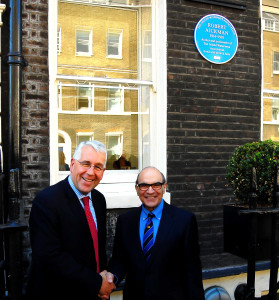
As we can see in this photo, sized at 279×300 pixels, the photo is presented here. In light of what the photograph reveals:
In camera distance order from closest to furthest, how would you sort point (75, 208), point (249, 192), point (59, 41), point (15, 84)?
point (75, 208) → point (249, 192) → point (15, 84) → point (59, 41)

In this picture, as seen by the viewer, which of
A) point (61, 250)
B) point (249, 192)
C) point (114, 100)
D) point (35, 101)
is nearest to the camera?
point (61, 250)

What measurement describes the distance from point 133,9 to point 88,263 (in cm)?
355

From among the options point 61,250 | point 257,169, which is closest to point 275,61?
point 257,169

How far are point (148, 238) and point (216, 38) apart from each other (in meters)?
3.37

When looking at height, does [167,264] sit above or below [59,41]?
below

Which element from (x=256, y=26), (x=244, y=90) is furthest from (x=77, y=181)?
(x=256, y=26)

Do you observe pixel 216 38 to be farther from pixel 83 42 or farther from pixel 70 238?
pixel 70 238

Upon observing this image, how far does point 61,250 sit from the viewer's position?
2461mm

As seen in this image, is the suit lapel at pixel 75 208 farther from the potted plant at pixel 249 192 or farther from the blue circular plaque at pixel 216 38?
the blue circular plaque at pixel 216 38

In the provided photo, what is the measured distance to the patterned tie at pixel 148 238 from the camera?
2.74 metres

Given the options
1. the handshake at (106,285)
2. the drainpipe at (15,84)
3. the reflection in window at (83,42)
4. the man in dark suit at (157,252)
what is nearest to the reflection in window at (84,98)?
the reflection in window at (83,42)

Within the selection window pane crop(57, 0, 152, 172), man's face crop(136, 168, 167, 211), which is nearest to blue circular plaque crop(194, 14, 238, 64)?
window pane crop(57, 0, 152, 172)

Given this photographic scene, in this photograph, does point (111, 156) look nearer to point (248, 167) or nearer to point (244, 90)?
point (248, 167)

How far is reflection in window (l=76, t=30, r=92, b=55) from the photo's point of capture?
15.6 feet
